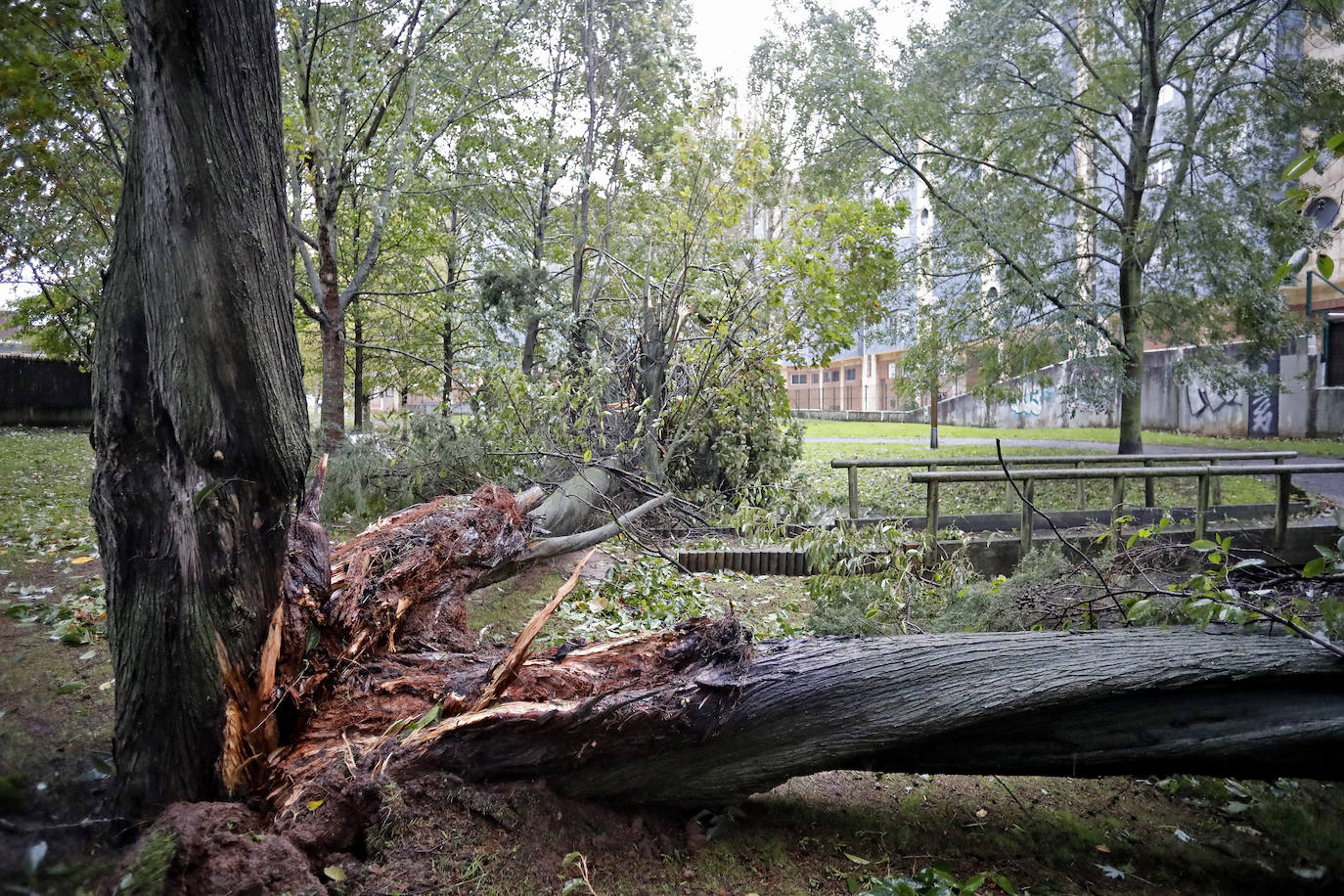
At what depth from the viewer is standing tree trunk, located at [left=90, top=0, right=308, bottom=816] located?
252 centimetres

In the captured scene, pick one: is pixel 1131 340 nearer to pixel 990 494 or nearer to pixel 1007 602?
pixel 990 494

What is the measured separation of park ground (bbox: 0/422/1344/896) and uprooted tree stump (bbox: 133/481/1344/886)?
0.63 feet

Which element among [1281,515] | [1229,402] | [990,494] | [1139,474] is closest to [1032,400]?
[1229,402]

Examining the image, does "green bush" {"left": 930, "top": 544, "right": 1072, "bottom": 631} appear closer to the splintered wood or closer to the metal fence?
the splintered wood

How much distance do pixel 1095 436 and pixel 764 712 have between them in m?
18.6

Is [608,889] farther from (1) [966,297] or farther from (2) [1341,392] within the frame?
(2) [1341,392]

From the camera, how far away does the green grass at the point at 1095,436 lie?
14070 millimetres

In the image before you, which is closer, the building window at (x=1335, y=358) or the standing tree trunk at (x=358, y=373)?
the building window at (x=1335, y=358)

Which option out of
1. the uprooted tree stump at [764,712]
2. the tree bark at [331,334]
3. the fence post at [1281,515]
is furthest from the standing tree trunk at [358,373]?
the fence post at [1281,515]

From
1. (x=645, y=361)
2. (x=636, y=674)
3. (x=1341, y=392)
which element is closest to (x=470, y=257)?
(x=645, y=361)

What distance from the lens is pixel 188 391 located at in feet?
8.35

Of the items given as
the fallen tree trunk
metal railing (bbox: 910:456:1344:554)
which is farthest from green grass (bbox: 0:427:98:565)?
metal railing (bbox: 910:456:1344:554)

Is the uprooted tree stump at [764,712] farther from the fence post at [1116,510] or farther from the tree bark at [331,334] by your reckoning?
the tree bark at [331,334]

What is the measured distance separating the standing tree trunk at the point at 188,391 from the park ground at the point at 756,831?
16.9 inches
